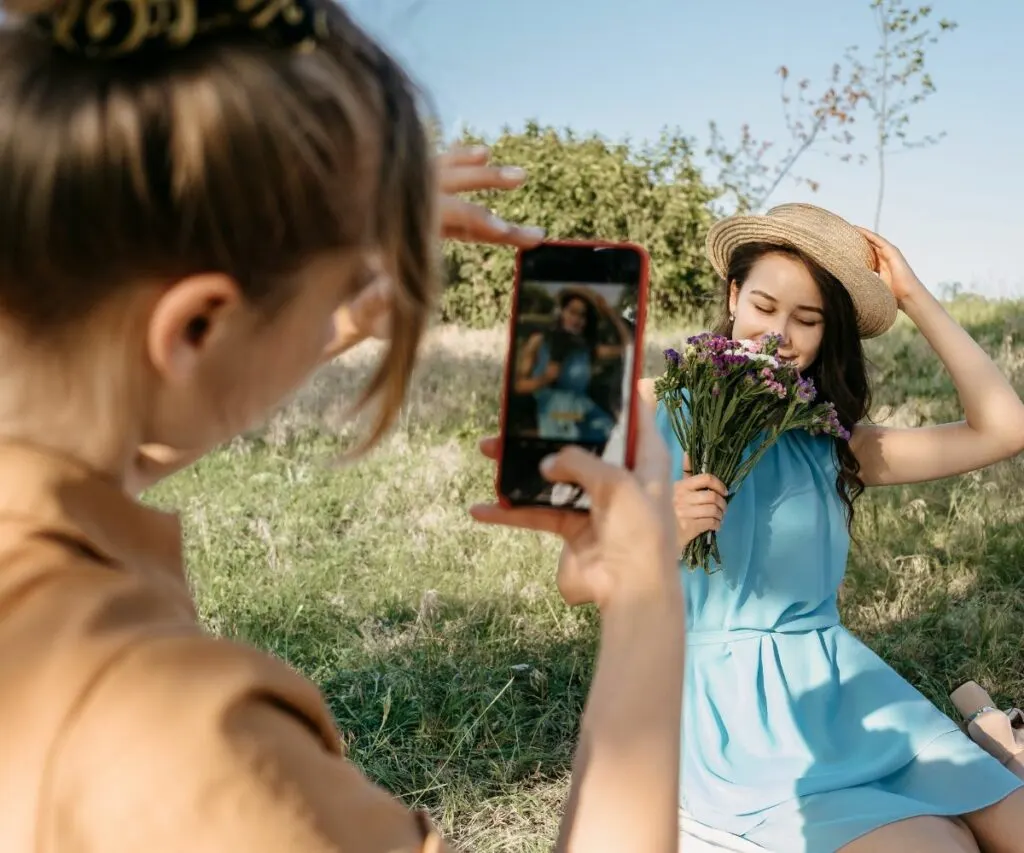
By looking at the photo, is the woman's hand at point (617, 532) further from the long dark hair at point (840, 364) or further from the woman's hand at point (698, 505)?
the long dark hair at point (840, 364)

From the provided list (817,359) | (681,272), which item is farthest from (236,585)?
(681,272)

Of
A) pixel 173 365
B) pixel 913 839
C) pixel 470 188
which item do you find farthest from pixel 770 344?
pixel 173 365

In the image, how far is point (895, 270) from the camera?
3.08 metres

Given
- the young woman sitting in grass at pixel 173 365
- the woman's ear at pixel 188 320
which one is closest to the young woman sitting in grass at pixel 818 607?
the young woman sitting in grass at pixel 173 365

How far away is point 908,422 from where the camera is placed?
19.8 ft

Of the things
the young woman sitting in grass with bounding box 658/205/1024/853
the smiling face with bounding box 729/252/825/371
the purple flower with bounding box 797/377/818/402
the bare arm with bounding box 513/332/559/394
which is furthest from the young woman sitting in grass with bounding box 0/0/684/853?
the smiling face with bounding box 729/252/825/371

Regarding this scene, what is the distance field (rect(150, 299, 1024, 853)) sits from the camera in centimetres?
319

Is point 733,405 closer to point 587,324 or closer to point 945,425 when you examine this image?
point 945,425

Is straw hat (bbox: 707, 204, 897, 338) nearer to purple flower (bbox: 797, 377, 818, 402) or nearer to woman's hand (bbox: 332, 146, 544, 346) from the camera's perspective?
purple flower (bbox: 797, 377, 818, 402)

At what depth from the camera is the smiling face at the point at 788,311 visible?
119 inches

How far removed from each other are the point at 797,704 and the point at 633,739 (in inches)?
73.4

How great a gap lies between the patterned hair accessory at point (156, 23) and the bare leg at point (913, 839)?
2.14 meters

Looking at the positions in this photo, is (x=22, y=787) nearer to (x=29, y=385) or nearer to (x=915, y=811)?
(x=29, y=385)

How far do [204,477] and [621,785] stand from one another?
15.2ft
